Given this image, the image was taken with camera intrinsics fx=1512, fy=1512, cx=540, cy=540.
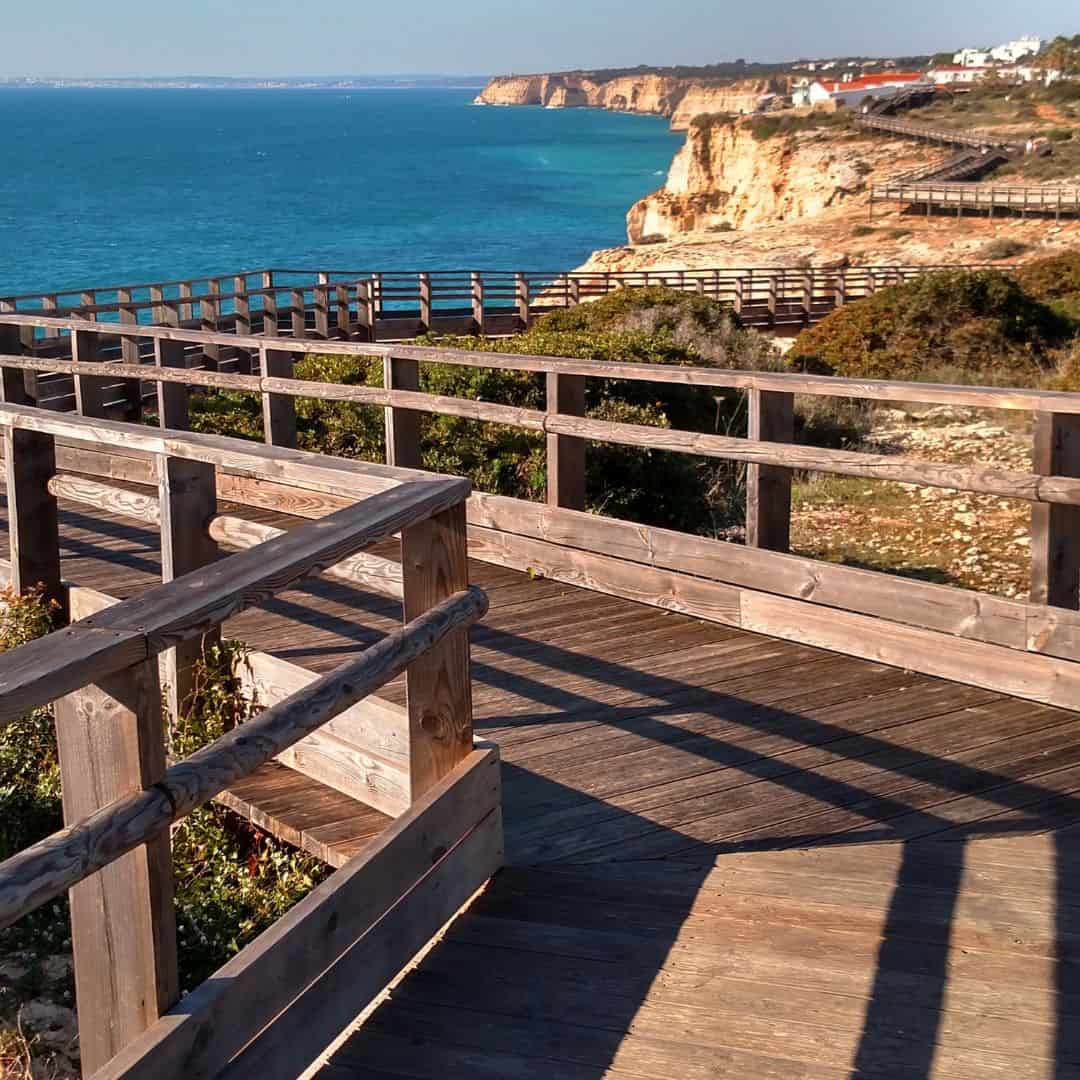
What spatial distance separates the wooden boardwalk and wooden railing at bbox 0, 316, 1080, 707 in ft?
0.48

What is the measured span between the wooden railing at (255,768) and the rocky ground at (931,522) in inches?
245

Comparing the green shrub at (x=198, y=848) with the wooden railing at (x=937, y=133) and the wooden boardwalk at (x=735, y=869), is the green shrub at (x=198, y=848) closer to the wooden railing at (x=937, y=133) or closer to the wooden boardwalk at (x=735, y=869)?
the wooden boardwalk at (x=735, y=869)

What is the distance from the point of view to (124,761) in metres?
2.62

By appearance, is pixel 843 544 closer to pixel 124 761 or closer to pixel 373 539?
pixel 373 539

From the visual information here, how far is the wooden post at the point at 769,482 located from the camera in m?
6.13

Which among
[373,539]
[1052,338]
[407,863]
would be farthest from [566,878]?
[1052,338]

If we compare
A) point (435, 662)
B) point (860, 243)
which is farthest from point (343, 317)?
point (860, 243)

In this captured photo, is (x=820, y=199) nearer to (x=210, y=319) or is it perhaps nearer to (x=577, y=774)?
(x=210, y=319)

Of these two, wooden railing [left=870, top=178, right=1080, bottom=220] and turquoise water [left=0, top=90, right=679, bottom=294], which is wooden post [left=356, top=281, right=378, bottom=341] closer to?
wooden railing [left=870, top=178, right=1080, bottom=220]

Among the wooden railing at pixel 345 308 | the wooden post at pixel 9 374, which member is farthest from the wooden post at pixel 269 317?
the wooden post at pixel 9 374

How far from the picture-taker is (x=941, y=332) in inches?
840

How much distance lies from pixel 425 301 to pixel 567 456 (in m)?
22.1

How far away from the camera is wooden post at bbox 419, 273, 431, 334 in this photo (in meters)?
28.4

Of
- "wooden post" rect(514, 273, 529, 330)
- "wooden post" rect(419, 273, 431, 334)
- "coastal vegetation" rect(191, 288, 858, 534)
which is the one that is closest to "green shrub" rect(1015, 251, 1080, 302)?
"wooden post" rect(514, 273, 529, 330)
